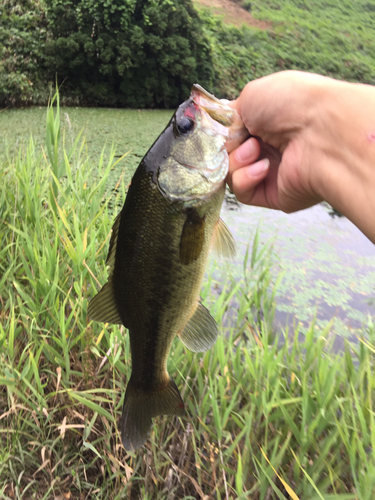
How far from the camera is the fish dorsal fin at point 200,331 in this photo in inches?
49.7

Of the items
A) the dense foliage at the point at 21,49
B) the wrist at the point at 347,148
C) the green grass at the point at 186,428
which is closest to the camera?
the wrist at the point at 347,148

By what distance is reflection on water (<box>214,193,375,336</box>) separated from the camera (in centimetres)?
349

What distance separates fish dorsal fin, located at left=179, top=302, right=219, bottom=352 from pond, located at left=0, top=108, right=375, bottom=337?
941mm

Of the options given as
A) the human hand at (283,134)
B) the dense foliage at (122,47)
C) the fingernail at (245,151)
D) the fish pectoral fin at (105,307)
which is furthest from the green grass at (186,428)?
the dense foliage at (122,47)

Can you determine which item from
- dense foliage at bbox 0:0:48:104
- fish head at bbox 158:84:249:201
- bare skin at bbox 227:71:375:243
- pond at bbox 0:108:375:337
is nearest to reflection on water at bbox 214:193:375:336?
pond at bbox 0:108:375:337

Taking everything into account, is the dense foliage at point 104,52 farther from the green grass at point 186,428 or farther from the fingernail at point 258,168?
the fingernail at point 258,168

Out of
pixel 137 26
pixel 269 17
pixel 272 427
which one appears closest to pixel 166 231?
pixel 272 427

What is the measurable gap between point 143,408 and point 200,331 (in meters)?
0.35

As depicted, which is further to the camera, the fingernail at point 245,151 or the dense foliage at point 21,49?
the dense foliage at point 21,49

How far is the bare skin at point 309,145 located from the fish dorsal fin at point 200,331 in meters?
0.52

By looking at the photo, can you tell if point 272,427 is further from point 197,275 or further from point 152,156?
point 152,156

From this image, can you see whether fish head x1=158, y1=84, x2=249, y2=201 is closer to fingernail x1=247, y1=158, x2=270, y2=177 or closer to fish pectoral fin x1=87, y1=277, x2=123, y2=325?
fingernail x1=247, y1=158, x2=270, y2=177

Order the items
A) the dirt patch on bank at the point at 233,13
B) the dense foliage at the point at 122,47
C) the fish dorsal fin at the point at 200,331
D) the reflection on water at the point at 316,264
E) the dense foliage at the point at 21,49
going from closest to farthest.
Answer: the fish dorsal fin at the point at 200,331, the reflection on water at the point at 316,264, the dense foliage at the point at 21,49, the dense foliage at the point at 122,47, the dirt patch on bank at the point at 233,13

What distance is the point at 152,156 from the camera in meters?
1.19
